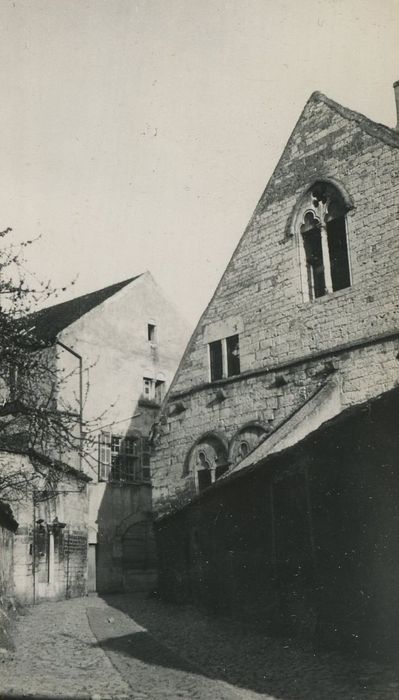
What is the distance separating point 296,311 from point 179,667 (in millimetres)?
9792

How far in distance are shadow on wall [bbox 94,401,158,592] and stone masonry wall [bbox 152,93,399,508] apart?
7.37m

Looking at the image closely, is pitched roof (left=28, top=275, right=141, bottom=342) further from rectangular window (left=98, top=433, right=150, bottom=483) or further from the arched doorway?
the arched doorway

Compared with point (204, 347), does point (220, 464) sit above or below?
below

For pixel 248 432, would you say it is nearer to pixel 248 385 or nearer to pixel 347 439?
pixel 248 385

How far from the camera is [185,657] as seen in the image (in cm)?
992

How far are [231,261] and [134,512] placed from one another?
39.9 feet

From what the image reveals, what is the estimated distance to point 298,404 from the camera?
53.4 ft

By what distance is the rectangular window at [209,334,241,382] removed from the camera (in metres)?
18.4

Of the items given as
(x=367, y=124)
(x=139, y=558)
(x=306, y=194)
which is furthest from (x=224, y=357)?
(x=139, y=558)

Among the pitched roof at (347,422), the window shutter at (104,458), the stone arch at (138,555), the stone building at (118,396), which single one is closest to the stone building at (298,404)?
the pitched roof at (347,422)

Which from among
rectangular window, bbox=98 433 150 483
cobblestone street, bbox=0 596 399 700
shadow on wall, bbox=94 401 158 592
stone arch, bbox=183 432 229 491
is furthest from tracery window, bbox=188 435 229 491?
rectangular window, bbox=98 433 150 483

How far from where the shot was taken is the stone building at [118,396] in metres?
25.9

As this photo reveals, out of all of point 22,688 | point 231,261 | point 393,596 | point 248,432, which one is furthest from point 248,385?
point 22,688

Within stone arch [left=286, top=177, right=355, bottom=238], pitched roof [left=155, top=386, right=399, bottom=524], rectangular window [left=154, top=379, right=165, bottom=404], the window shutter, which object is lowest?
pitched roof [left=155, top=386, right=399, bottom=524]
